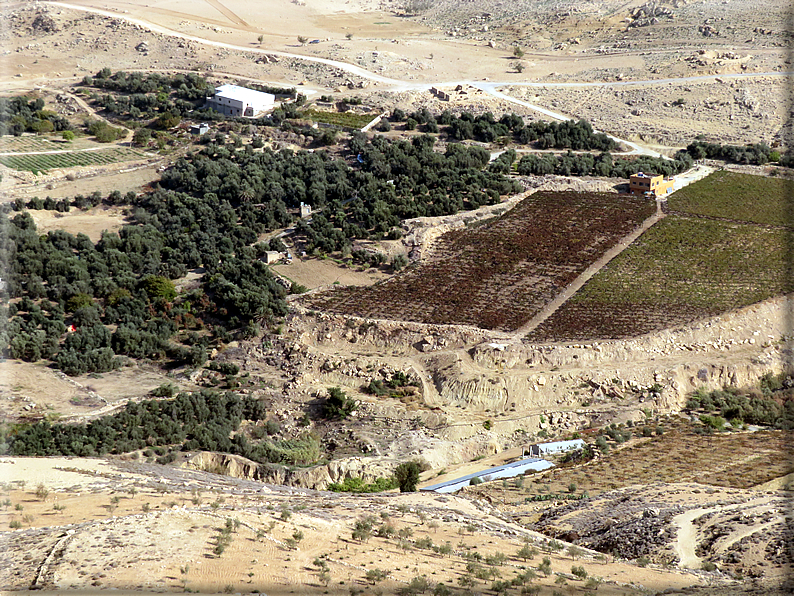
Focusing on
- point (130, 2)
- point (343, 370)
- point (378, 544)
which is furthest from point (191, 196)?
point (130, 2)

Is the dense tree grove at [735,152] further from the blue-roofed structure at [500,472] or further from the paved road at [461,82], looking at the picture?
the blue-roofed structure at [500,472]

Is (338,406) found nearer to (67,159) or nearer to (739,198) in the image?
(739,198)

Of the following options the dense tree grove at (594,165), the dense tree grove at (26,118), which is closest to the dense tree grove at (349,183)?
the dense tree grove at (594,165)

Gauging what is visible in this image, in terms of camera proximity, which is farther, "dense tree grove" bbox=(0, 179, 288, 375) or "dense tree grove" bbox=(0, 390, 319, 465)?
"dense tree grove" bbox=(0, 179, 288, 375)

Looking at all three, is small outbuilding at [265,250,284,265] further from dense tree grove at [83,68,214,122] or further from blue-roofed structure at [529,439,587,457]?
dense tree grove at [83,68,214,122]

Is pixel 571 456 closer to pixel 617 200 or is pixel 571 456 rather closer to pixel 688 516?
pixel 688 516

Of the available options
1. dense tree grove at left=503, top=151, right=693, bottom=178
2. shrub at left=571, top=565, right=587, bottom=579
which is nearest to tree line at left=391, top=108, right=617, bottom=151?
dense tree grove at left=503, top=151, right=693, bottom=178
